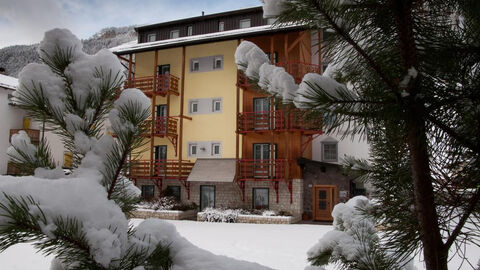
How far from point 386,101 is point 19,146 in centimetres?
135

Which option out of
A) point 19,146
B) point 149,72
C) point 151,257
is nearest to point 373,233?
point 151,257

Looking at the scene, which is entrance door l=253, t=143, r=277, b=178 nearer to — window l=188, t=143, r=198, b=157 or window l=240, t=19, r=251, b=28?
window l=188, t=143, r=198, b=157

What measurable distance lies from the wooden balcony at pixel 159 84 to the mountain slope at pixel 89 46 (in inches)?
1137

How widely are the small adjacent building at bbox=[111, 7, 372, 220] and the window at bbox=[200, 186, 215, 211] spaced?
0.18ft

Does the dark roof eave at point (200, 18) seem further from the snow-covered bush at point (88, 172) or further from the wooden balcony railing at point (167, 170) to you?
the snow-covered bush at point (88, 172)

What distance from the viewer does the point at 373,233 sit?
1987mm

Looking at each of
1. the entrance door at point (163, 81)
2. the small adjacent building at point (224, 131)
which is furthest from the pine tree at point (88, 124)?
the entrance door at point (163, 81)

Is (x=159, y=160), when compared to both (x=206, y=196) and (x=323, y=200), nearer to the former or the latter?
(x=206, y=196)

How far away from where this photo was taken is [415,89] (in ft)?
3.53

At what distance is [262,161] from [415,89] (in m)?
16.2

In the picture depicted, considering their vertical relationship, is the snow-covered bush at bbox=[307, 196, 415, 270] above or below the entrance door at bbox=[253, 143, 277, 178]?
below

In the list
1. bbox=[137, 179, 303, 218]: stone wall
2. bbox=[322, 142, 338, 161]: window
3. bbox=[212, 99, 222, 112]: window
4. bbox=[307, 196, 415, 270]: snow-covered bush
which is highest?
bbox=[212, 99, 222, 112]: window

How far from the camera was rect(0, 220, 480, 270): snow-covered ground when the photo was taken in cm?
742

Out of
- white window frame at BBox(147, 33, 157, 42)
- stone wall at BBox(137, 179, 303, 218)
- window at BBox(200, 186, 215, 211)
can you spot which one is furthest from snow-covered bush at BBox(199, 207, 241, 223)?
white window frame at BBox(147, 33, 157, 42)
